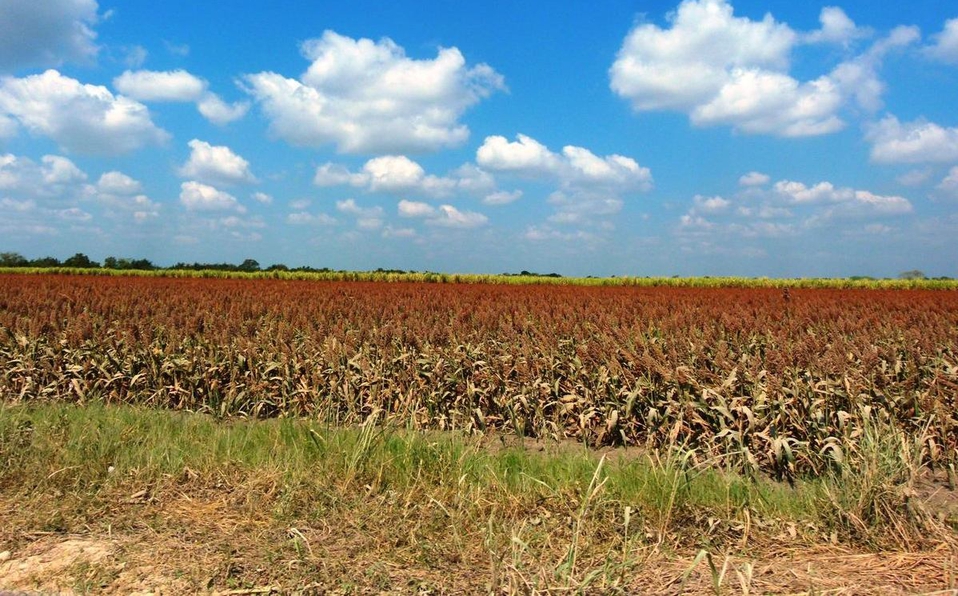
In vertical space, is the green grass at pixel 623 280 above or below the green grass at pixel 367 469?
above

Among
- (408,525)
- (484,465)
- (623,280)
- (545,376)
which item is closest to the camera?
(408,525)

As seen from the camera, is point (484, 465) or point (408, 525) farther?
point (484, 465)

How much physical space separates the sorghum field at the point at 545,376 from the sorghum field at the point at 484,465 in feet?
0.14

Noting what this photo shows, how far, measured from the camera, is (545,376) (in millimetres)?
7438

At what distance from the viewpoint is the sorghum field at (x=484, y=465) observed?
3316 millimetres

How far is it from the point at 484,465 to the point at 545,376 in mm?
2833

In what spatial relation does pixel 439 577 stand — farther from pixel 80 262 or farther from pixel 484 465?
pixel 80 262

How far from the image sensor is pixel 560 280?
40.8m

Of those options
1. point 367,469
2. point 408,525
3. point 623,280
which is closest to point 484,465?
point 367,469

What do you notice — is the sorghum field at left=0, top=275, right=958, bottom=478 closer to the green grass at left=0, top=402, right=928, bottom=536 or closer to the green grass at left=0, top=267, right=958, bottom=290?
the green grass at left=0, top=402, right=928, bottom=536

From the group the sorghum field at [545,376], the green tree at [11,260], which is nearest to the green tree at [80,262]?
the green tree at [11,260]

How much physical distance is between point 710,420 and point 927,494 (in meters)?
1.92

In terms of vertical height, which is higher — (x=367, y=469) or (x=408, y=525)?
(x=367, y=469)

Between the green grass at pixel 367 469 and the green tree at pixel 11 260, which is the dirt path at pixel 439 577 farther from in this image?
the green tree at pixel 11 260
